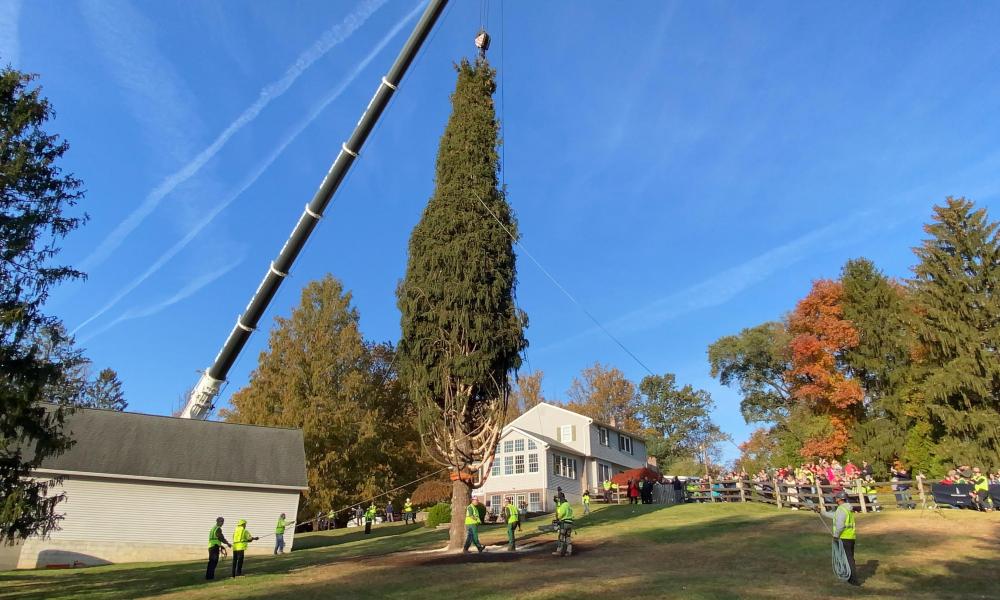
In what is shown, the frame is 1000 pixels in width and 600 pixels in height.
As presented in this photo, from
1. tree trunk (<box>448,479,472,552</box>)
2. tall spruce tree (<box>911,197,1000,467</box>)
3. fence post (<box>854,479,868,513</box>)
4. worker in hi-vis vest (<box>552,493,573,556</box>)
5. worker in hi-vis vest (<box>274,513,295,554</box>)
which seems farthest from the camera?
tall spruce tree (<box>911,197,1000,467</box>)

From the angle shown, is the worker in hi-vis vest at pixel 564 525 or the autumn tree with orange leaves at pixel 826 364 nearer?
the worker in hi-vis vest at pixel 564 525

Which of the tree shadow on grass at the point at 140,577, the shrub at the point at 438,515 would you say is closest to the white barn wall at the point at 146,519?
the tree shadow on grass at the point at 140,577

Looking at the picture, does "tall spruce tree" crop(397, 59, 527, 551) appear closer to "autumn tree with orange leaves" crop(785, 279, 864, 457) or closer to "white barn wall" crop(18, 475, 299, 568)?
"white barn wall" crop(18, 475, 299, 568)

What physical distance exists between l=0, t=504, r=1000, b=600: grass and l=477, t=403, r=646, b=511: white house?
62.1 feet

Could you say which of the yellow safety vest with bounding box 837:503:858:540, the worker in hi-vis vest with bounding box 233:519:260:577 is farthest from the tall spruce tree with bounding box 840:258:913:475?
the worker in hi-vis vest with bounding box 233:519:260:577

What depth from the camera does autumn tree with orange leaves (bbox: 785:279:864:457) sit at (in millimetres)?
42312

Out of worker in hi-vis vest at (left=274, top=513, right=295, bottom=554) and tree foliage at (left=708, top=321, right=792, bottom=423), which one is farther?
tree foliage at (left=708, top=321, right=792, bottom=423)

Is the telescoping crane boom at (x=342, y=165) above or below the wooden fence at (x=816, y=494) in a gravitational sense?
above

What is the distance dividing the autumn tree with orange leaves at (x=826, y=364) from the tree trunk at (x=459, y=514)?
32511 millimetres

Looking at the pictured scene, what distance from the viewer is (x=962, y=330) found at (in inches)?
1298

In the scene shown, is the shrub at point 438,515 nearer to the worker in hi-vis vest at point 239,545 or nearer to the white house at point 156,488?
the white house at point 156,488

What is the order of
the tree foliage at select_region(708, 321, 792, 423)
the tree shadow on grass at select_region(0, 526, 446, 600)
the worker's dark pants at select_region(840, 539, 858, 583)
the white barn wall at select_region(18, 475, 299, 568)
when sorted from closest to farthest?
1. the worker's dark pants at select_region(840, 539, 858, 583)
2. the tree shadow on grass at select_region(0, 526, 446, 600)
3. the white barn wall at select_region(18, 475, 299, 568)
4. the tree foliage at select_region(708, 321, 792, 423)

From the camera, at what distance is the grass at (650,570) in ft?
40.0

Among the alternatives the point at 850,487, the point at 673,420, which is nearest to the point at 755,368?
the point at 673,420
